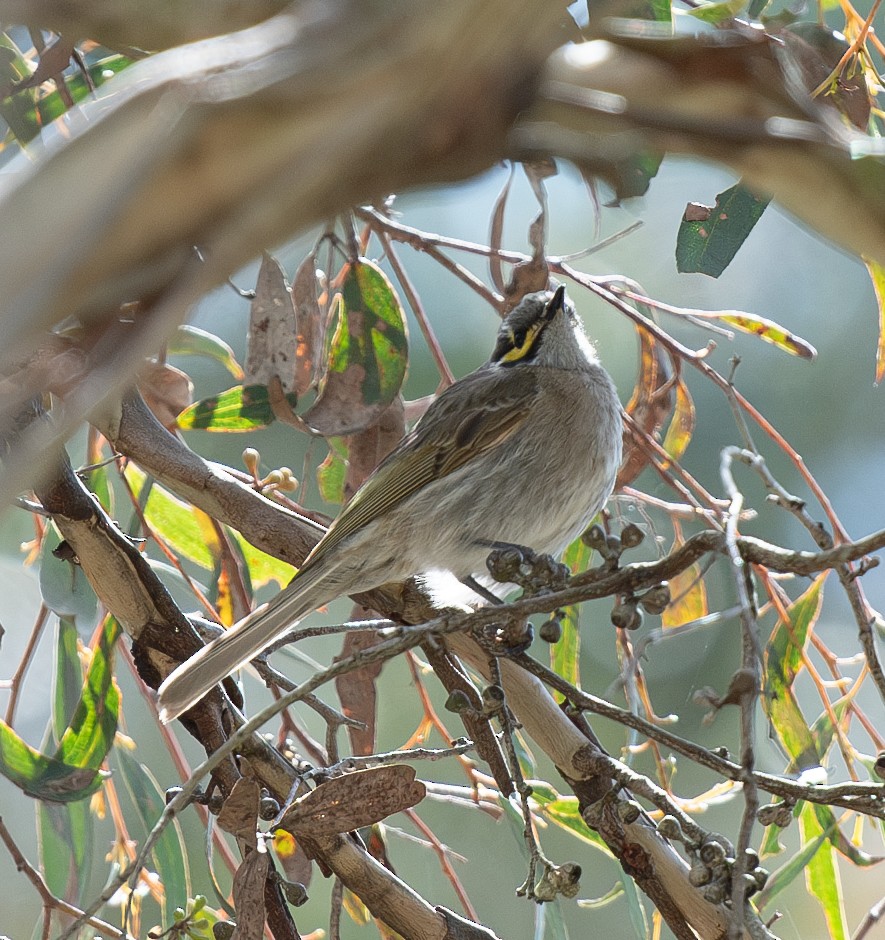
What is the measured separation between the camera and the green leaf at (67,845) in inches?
79.1

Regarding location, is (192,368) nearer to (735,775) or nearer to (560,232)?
(560,232)

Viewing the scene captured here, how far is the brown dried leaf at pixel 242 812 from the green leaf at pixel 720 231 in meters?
1.00

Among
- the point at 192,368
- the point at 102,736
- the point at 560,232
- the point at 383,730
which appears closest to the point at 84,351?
the point at 102,736

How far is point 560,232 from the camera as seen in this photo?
6.14 metres

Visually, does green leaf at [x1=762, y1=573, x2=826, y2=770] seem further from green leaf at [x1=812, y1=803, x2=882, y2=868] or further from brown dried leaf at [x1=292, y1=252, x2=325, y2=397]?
brown dried leaf at [x1=292, y1=252, x2=325, y2=397]

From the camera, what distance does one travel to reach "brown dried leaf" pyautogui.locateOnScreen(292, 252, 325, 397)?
7.45ft

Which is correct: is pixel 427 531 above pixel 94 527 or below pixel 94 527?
below

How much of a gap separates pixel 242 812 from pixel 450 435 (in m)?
1.40

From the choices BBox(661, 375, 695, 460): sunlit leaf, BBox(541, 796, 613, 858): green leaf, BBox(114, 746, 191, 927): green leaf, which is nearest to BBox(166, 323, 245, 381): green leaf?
BBox(114, 746, 191, 927): green leaf

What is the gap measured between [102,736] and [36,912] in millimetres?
3089

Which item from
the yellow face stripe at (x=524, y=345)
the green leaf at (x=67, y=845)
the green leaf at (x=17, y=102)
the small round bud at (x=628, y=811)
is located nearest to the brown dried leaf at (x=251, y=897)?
the small round bud at (x=628, y=811)

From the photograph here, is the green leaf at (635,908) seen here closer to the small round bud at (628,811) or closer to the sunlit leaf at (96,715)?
the small round bud at (628,811)

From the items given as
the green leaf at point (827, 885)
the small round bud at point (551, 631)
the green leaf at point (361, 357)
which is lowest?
the green leaf at point (827, 885)

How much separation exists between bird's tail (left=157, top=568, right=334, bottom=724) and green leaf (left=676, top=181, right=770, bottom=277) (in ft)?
2.79
